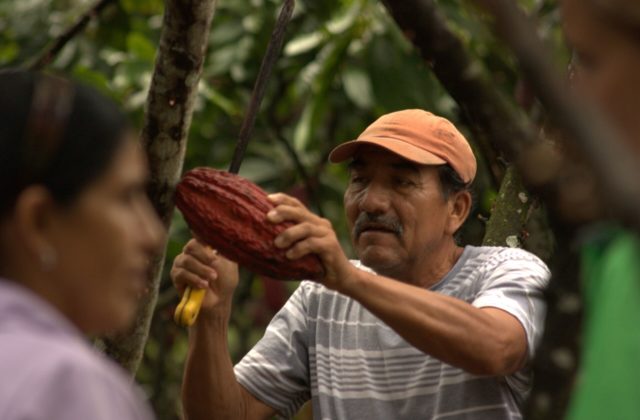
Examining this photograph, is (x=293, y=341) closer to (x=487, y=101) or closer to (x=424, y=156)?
(x=424, y=156)

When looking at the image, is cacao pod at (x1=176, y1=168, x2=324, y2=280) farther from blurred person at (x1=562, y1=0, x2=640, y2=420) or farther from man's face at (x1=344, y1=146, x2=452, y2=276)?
blurred person at (x1=562, y1=0, x2=640, y2=420)

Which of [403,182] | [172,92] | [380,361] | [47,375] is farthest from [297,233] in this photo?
[47,375]

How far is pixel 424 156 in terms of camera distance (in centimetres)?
304

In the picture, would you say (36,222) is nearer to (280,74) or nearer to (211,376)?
(211,376)

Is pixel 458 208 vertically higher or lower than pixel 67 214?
lower

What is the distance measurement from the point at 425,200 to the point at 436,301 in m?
0.54

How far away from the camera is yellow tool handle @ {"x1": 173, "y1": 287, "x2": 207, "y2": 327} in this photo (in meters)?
2.53

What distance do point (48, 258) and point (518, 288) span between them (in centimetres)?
147

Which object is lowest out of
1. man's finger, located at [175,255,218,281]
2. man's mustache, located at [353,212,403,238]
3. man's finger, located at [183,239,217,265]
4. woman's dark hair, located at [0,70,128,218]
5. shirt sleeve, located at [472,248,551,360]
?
man's finger, located at [175,255,218,281]

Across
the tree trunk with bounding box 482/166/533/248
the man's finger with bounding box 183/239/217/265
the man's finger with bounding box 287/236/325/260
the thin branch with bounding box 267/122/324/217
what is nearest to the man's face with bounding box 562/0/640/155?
the man's finger with bounding box 287/236/325/260

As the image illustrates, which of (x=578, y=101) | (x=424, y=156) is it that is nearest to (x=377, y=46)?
(x=424, y=156)

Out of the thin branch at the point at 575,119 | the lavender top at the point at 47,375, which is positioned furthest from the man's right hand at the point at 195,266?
the thin branch at the point at 575,119

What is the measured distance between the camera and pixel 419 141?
3.05m

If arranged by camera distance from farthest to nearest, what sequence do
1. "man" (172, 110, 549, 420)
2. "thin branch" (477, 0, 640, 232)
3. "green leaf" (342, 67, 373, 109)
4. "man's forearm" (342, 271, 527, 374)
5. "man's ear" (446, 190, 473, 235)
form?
"green leaf" (342, 67, 373, 109) < "man's ear" (446, 190, 473, 235) < "man" (172, 110, 549, 420) < "man's forearm" (342, 271, 527, 374) < "thin branch" (477, 0, 640, 232)
